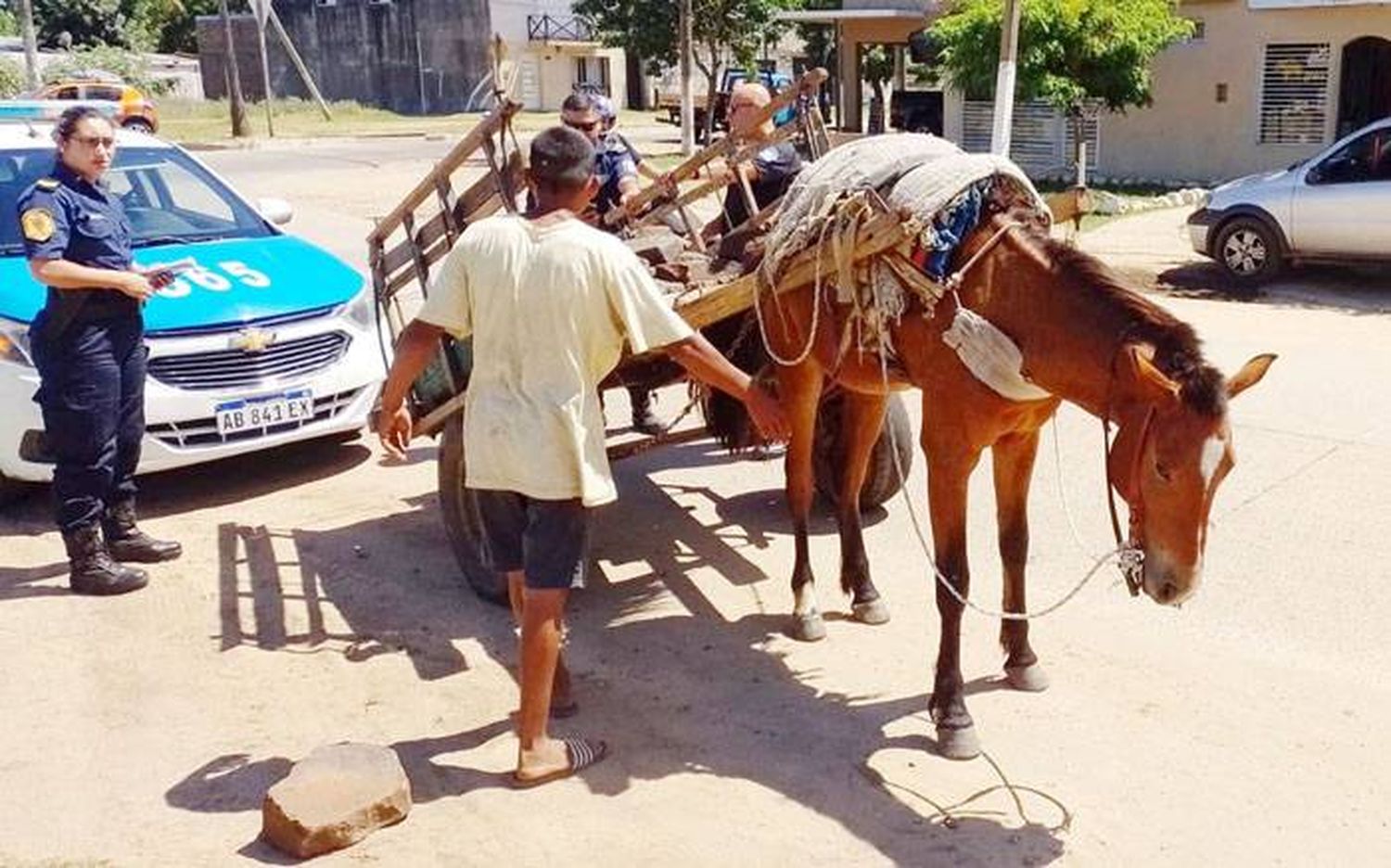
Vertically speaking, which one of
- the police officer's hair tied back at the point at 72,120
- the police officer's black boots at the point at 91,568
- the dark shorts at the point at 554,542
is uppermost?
the police officer's hair tied back at the point at 72,120

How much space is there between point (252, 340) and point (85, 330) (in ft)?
4.02

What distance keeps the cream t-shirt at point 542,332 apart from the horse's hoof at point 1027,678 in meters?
1.66

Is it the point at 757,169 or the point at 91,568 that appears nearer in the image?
the point at 91,568

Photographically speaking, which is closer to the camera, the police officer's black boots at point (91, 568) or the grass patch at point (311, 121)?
the police officer's black boots at point (91, 568)

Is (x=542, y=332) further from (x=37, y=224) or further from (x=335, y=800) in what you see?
(x=37, y=224)

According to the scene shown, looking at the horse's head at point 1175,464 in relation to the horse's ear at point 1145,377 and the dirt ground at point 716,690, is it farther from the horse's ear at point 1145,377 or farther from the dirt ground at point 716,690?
the dirt ground at point 716,690

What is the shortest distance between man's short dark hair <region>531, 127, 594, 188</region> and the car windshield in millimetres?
4357

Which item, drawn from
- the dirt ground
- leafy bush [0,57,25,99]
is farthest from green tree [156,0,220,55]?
the dirt ground

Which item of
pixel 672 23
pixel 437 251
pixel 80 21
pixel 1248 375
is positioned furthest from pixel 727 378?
pixel 80 21

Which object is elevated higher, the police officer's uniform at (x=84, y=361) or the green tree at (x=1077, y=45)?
the green tree at (x=1077, y=45)

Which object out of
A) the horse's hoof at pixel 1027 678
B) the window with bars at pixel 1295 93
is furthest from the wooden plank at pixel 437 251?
the window with bars at pixel 1295 93

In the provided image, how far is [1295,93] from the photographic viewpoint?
19.0 m

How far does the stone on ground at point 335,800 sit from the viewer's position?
372 cm

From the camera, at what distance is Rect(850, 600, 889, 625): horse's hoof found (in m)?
5.24
